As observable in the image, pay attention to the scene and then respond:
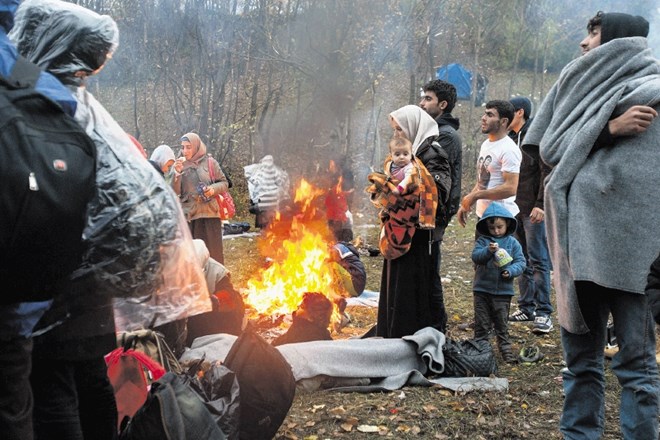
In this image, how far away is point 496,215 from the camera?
19.1 ft

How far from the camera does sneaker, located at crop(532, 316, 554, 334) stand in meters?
6.36

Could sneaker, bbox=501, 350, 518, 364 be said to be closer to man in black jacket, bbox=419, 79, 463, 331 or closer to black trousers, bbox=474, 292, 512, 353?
black trousers, bbox=474, 292, 512, 353

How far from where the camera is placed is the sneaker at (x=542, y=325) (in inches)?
250

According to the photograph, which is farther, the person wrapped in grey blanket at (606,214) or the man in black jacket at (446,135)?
the man in black jacket at (446,135)

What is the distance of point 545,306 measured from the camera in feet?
21.6

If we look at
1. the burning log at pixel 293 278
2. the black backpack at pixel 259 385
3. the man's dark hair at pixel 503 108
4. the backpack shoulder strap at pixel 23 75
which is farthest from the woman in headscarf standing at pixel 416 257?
the backpack shoulder strap at pixel 23 75

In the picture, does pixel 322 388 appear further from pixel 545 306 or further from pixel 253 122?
pixel 253 122

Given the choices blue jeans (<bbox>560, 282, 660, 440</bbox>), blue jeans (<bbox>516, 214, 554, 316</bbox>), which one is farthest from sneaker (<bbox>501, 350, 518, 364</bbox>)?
blue jeans (<bbox>560, 282, 660, 440</bbox>)

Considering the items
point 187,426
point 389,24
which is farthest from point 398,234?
point 389,24

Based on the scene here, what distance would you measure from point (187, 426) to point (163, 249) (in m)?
0.86

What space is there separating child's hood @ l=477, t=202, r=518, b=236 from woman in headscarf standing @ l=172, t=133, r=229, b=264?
3276mm

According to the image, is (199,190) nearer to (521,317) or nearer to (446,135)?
(446,135)

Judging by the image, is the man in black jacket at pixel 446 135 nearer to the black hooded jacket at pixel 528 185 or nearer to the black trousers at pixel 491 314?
the black trousers at pixel 491 314

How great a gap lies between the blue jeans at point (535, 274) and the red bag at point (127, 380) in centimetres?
425
